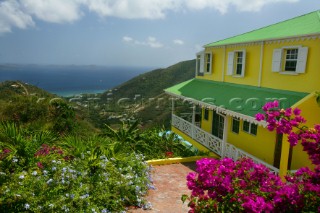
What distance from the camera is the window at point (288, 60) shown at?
10717mm

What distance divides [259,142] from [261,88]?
2636mm

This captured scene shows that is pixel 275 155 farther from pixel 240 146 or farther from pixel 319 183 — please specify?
pixel 319 183

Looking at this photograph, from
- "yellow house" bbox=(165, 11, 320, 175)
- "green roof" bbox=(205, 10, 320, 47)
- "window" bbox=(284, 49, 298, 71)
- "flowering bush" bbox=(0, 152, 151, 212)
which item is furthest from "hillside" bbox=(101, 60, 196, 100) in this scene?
"flowering bush" bbox=(0, 152, 151, 212)

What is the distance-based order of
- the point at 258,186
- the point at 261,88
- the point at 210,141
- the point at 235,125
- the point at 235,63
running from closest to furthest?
1. the point at 258,186
2. the point at 261,88
3. the point at 210,141
4. the point at 235,125
5. the point at 235,63

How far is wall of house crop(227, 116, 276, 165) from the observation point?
11.8 meters

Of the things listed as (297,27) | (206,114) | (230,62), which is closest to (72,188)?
(297,27)

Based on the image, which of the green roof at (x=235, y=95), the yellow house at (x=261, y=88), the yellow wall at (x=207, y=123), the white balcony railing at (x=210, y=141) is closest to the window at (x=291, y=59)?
the yellow house at (x=261, y=88)

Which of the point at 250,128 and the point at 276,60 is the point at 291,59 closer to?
the point at 276,60

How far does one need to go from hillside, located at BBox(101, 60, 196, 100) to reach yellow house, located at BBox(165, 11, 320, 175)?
87341mm

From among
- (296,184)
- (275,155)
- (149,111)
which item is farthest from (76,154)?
(149,111)

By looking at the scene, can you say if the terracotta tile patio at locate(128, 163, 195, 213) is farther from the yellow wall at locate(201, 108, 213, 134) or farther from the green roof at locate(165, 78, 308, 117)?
the yellow wall at locate(201, 108, 213, 134)

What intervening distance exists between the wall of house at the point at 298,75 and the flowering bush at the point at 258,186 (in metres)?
6.60

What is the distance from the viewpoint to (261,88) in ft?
42.8

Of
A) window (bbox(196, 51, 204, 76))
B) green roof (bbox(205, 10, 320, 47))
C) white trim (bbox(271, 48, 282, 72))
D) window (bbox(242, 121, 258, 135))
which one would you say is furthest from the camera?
window (bbox(196, 51, 204, 76))
